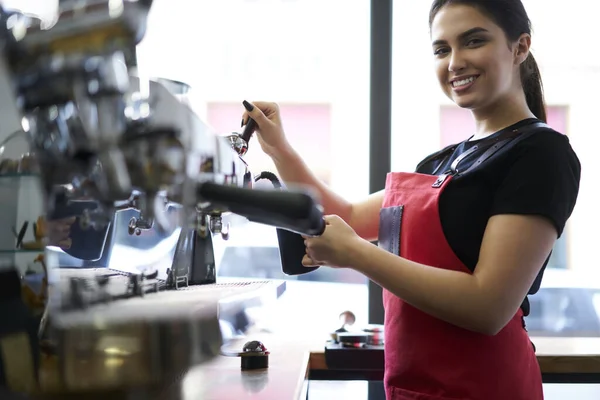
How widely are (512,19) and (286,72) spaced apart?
1291 millimetres

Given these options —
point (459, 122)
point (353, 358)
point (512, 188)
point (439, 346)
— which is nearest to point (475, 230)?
point (512, 188)

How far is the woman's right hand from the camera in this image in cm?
142

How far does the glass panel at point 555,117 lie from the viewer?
7.48 feet

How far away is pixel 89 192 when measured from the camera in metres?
0.47

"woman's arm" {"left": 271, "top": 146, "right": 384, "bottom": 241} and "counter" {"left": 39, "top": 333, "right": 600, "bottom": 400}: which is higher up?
"woman's arm" {"left": 271, "top": 146, "right": 384, "bottom": 241}

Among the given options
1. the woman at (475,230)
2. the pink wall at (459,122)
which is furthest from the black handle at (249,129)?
the pink wall at (459,122)

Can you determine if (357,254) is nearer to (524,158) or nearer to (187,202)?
(524,158)

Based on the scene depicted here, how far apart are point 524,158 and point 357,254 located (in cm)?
31

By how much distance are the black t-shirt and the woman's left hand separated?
0.67 ft

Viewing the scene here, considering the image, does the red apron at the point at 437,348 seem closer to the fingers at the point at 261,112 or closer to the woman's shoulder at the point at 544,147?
the woman's shoulder at the point at 544,147

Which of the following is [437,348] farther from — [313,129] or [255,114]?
[313,129]

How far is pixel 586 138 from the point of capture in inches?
93.3

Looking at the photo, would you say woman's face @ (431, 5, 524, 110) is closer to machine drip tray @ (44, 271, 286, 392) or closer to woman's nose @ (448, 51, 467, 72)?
woman's nose @ (448, 51, 467, 72)

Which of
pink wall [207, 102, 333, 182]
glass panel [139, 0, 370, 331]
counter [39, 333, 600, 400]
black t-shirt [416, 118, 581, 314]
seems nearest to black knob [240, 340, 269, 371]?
counter [39, 333, 600, 400]
